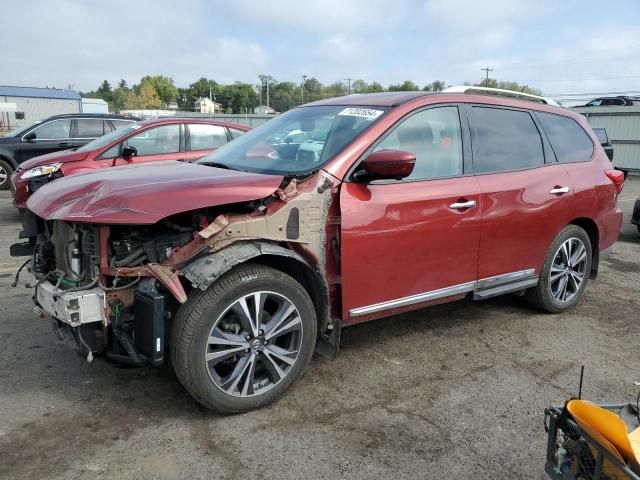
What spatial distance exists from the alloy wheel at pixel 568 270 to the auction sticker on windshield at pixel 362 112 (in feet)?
6.98

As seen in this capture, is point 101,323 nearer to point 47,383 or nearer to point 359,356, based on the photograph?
point 47,383

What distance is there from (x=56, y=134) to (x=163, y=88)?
4886 inches

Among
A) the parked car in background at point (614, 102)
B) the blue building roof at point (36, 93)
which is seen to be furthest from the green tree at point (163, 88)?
the parked car in background at point (614, 102)

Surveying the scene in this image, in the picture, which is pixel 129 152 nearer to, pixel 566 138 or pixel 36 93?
pixel 566 138

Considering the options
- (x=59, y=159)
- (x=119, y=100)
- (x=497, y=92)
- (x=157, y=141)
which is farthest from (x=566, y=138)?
(x=119, y=100)

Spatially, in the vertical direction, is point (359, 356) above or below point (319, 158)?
below

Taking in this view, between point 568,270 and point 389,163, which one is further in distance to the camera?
point 568,270

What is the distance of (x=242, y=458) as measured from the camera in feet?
8.80

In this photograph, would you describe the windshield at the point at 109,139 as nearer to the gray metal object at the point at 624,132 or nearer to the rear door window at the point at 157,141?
the rear door window at the point at 157,141

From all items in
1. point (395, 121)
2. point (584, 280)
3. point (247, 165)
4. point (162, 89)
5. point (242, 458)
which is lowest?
point (242, 458)

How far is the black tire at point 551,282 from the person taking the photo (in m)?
4.59

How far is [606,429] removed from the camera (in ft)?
6.11

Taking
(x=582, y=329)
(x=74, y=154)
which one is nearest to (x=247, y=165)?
(x=582, y=329)

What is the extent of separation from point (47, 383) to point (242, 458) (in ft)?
5.01
